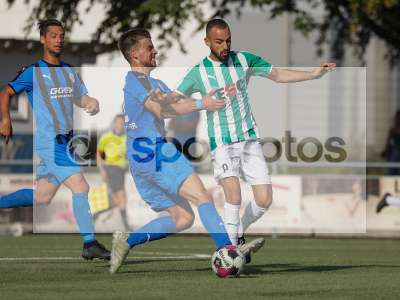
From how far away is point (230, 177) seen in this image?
1102 centimetres

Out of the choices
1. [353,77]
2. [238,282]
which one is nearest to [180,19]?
[353,77]

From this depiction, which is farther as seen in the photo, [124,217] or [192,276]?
[124,217]

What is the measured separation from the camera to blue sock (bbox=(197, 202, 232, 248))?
10.4 m

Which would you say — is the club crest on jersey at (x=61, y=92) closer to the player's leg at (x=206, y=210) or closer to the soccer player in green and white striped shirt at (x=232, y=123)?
the soccer player in green and white striped shirt at (x=232, y=123)

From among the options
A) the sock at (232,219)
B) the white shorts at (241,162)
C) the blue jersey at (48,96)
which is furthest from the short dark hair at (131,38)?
the sock at (232,219)

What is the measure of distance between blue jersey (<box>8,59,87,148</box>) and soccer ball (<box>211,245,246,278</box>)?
2318 mm

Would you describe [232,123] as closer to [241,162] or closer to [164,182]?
[241,162]

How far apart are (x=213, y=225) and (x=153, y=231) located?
62 cm

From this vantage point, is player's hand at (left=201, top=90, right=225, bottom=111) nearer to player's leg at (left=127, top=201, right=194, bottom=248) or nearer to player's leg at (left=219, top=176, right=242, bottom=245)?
player's leg at (left=219, top=176, right=242, bottom=245)

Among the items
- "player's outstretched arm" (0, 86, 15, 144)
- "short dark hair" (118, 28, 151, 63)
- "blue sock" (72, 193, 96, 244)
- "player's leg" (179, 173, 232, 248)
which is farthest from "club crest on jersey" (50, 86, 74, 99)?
"player's leg" (179, 173, 232, 248)

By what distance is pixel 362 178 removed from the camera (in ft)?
69.6

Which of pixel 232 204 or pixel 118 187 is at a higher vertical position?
pixel 232 204

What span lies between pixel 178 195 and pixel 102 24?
15890mm

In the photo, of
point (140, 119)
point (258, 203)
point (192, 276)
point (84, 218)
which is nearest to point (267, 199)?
point (258, 203)
